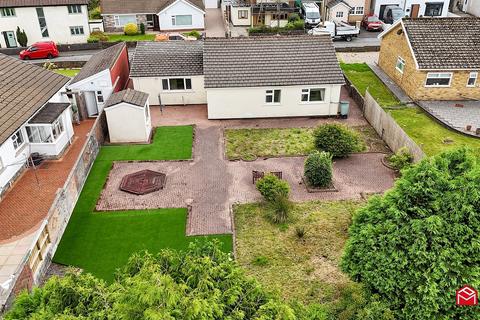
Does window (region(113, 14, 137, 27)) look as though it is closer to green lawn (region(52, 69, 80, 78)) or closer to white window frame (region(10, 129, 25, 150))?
green lawn (region(52, 69, 80, 78))

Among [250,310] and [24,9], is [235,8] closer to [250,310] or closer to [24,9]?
[24,9]

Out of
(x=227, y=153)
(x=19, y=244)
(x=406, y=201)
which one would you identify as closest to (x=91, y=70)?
(x=227, y=153)

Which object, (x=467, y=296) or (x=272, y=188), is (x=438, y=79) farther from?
(x=467, y=296)

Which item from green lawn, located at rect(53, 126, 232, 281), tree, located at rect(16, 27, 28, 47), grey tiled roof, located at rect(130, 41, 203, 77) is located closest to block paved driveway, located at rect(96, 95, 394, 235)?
green lawn, located at rect(53, 126, 232, 281)

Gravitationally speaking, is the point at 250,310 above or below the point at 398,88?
above

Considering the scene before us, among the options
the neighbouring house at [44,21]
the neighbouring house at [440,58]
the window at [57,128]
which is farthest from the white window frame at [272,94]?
the neighbouring house at [44,21]

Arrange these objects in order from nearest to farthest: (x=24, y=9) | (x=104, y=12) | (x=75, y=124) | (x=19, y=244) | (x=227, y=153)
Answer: (x=19, y=244), (x=227, y=153), (x=75, y=124), (x=24, y=9), (x=104, y=12)
